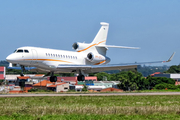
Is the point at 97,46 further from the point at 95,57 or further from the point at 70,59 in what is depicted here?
the point at 70,59

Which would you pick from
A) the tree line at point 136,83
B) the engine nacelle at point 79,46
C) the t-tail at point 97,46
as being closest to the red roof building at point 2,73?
the tree line at point 136,83

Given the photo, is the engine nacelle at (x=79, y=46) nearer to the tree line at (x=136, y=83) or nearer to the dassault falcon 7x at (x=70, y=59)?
the dassault falcon 7x at (x=70, y=59)

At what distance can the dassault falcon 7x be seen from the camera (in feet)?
122

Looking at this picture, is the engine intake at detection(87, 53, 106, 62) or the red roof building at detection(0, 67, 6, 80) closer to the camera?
the engine intake at detection(87, 53, 106, 62)

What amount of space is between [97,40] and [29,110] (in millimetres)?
30487

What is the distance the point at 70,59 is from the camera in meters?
43.1

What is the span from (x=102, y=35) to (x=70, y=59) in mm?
9111

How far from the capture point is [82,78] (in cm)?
4372

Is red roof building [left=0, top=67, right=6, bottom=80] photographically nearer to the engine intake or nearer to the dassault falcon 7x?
the dassault falcon 7x

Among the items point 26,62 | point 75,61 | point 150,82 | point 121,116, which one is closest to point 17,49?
point 26,62

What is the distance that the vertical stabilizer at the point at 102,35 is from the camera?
4947 cm

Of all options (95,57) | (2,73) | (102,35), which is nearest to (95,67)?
(95,57)

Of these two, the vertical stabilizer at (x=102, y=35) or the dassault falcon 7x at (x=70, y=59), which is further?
the vertical stabilizer at (x=102, y=35)

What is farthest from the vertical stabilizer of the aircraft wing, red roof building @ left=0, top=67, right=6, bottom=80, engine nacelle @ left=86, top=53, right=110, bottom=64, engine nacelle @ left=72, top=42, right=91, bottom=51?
red roof building @ left=0, top=67, right=6, bottom=80
